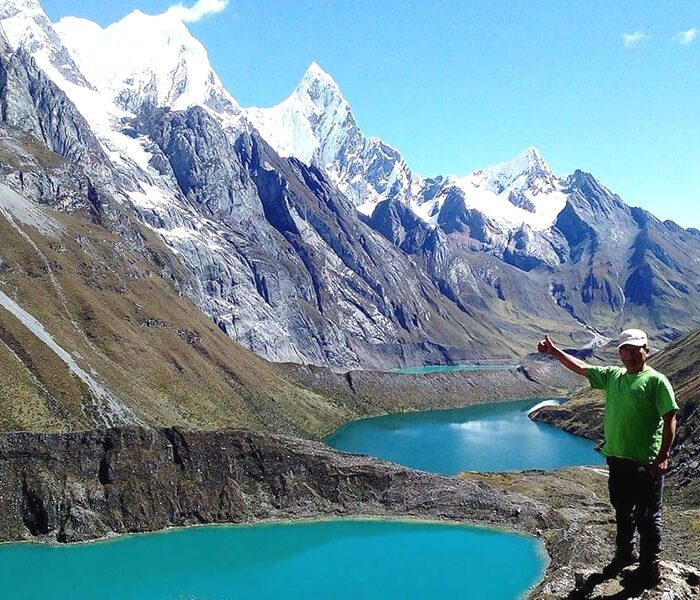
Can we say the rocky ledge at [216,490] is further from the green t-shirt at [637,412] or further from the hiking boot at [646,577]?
the green t-shirt at [637,412]

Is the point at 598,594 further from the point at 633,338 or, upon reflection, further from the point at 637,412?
the point at 633,338

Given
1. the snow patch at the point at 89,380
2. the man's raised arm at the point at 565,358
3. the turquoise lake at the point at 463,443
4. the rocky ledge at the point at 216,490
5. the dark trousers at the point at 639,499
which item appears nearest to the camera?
the dark trousers at the point at 639,499

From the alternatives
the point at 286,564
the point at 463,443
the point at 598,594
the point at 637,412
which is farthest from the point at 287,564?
the point at 463,443

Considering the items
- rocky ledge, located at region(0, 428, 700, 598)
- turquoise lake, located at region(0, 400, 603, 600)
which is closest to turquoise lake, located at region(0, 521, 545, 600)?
turquoise lake, located at region(0, 400, 603, 600)

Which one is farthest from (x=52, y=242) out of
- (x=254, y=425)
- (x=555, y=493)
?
(x=555, y=493)

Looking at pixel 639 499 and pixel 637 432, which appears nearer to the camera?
pixel 637 432

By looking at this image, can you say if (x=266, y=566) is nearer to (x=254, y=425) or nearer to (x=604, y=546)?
(x=604, y=546)

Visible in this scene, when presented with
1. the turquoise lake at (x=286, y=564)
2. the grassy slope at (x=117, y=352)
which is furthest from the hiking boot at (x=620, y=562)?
the grassy slope at (x=117, y=352)

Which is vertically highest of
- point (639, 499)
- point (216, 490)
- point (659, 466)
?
point (659, 466)
